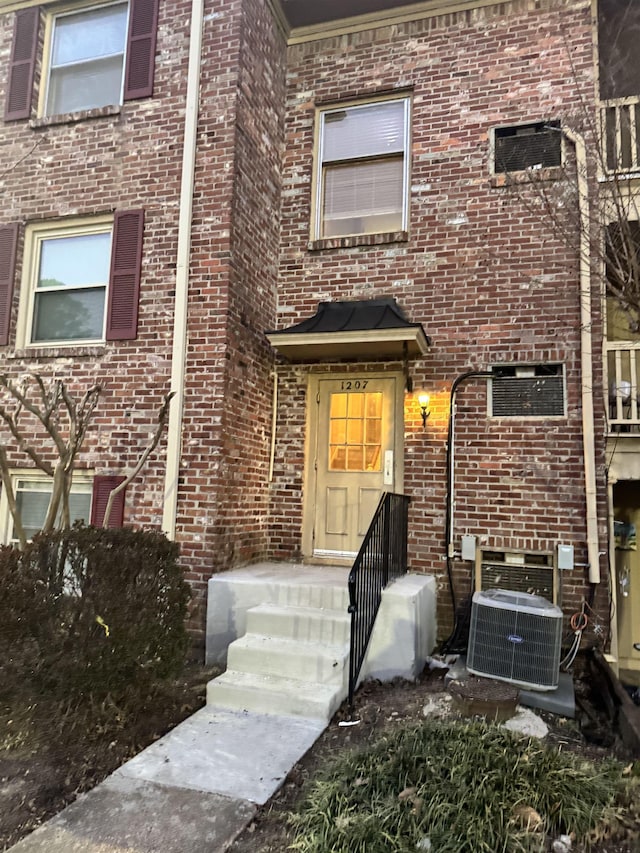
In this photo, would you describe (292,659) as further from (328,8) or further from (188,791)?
(328,8)

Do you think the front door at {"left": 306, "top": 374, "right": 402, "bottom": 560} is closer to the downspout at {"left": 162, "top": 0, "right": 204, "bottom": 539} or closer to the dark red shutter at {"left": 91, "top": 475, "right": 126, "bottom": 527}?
the downspout at {"left": 162, "top": 0, "right": 204, "bottom": 539}

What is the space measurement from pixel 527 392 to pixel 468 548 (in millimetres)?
1535

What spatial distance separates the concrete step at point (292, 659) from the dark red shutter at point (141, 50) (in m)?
5.31

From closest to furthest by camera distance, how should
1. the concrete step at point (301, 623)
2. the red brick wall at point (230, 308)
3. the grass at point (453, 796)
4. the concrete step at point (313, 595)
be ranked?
the grass at point (453, 796) < the concrete step at point (301, 623) < the concrete step at point (313, 595) < the red brick wall at point (230, 308)

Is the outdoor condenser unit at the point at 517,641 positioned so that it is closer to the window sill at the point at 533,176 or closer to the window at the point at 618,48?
the window sill at the point at 533,176

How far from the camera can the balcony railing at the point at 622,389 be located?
5.25 metres

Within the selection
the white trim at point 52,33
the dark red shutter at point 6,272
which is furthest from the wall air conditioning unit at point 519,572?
the white trim at point 52,33

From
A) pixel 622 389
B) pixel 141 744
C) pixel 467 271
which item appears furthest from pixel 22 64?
pixel 622 389

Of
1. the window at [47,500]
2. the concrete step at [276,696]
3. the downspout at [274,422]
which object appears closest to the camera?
the concrete step at [276,696]

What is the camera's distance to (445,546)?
218 inches

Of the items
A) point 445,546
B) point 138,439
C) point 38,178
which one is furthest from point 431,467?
point 38,178

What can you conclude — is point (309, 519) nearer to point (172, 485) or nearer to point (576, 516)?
point (172, 485)

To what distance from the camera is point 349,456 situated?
20.0ft

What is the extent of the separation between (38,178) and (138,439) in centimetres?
307
